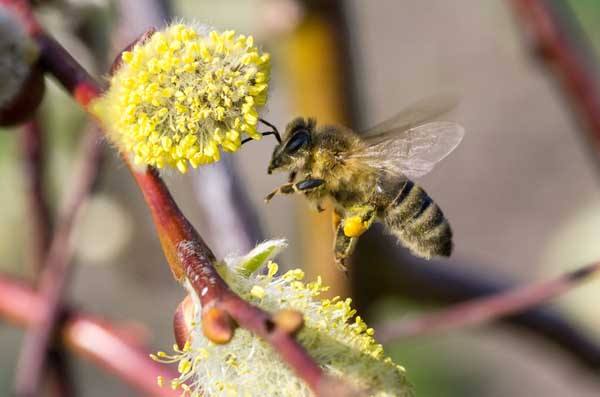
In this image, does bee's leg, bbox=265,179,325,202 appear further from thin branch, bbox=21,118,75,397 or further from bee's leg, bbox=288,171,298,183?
thin branch, bbox=21,118,75,397

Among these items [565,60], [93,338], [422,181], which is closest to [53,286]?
[93,338]

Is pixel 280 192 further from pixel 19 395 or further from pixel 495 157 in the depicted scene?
pixel 495 157

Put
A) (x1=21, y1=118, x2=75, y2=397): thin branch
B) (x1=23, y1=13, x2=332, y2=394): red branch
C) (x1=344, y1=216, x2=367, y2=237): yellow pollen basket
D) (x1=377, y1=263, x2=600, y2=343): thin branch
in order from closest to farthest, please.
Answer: (x1=23, y1=13, x2=332, y2=394): red branch → (x1=344, y1=216, x2=367, y2=237): yellow pollen basket → (x1=377, y1=263, x2=600, y2=343): thin branch → (x1=21, y1=118, x2=75, y2=397): thin branch

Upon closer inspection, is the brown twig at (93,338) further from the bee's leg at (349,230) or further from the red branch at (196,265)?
the red branch at (196,265)

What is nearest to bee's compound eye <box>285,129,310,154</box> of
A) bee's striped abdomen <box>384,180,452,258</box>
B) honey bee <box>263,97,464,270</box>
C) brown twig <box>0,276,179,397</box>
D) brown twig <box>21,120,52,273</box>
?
honey bee <box>263,97,464,270</box>

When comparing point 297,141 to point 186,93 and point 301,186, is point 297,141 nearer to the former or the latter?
point 301,186

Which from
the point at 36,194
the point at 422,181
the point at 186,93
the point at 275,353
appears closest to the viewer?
the point at 275,353

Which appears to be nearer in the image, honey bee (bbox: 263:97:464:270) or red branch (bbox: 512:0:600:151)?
honey bee (bbox: 263:97:464:270)
